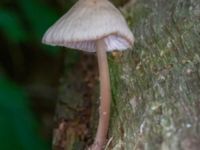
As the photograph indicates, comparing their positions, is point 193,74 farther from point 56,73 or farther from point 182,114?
point 56,73

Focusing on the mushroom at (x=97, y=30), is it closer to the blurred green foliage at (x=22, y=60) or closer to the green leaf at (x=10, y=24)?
the blurred green foliage at (x=22, y=60)

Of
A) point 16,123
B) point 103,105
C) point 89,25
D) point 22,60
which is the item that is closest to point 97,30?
point 89,25

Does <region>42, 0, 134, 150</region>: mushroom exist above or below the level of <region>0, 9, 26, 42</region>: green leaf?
below

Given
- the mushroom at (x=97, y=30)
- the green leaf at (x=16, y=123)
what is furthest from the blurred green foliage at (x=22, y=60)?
the mushroom at (x=97, y=30)

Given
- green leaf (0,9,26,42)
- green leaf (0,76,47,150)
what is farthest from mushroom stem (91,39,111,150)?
green leaf (0,9,26,42)

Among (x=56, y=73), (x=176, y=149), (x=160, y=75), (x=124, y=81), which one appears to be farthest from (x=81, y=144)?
(x=56, y=73)

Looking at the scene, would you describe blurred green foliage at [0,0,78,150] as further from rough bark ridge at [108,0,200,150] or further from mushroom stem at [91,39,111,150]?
mushroom stem at [91,39,111,150]

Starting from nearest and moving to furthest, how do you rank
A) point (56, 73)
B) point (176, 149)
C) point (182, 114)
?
point (176, 149) < point (182, 114) < point (56, 73)

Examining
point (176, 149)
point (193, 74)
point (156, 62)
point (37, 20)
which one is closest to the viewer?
point (176, 149)
